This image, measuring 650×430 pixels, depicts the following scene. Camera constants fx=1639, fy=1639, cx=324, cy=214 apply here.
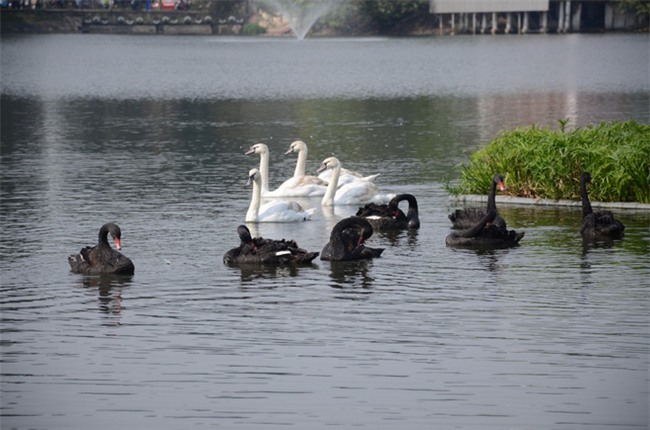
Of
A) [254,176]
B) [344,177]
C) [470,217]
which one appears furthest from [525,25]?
[470,217]

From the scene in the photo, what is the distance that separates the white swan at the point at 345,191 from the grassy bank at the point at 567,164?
1.43 metres

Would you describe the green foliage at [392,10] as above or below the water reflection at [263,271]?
above

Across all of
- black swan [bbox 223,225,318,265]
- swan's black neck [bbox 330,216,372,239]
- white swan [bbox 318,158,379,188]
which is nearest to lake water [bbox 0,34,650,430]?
black swan [bbox 223,225,318,265]

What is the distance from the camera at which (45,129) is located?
50250 millimetres

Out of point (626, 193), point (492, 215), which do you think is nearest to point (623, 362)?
point (492, 215)

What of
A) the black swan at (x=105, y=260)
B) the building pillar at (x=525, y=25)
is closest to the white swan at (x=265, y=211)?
the black swan at (x=105, y=260)

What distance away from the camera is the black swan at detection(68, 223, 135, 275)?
20969 mm

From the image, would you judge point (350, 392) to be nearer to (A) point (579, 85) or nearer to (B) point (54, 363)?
(B) point (54, 363)

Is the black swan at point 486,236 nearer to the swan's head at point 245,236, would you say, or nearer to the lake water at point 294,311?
the lake water at point 294,311

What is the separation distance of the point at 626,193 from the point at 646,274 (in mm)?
5833

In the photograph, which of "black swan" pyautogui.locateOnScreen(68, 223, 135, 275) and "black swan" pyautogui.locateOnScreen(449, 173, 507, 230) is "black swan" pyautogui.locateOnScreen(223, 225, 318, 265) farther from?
"black swan" pyautogui.locateOnScreen(449, 173, 507, 230)

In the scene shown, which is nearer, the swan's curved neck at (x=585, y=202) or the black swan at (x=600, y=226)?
the black swan at (x=600, y=226)

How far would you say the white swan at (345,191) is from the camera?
1110 inches

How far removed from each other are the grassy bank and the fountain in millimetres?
146966
